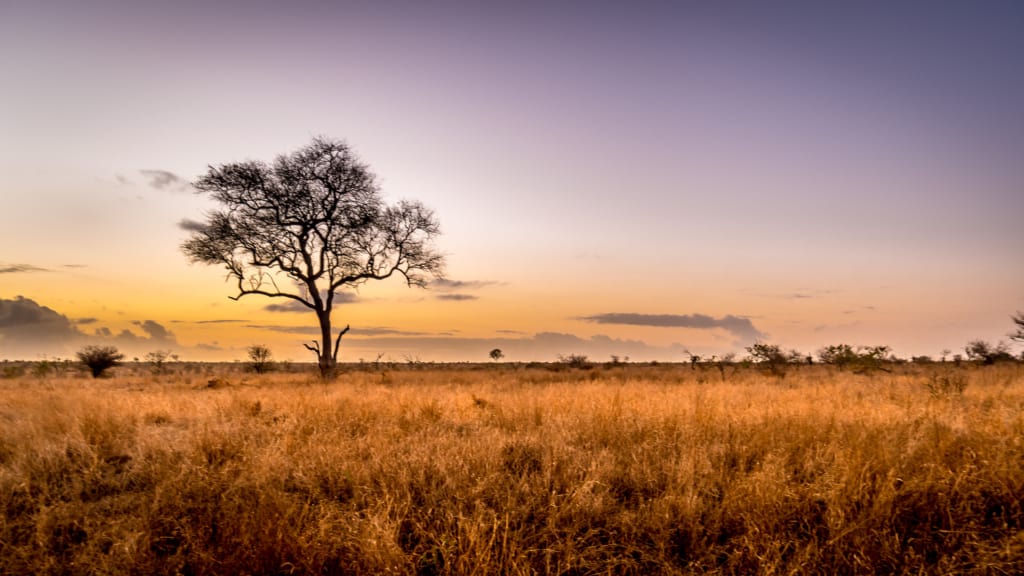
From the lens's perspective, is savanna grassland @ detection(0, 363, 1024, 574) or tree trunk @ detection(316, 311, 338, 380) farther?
tree trunk @ detection(316, 311, 338, 380)

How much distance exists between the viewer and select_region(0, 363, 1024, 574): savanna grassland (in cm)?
419

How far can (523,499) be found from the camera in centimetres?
498

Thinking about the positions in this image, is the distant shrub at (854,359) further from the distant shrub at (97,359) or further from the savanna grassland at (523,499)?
the distant shrub at (97,359)

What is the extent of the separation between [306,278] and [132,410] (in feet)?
44.6

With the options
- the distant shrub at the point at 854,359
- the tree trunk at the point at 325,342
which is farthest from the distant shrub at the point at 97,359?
the distant shrub at the point at 854,359

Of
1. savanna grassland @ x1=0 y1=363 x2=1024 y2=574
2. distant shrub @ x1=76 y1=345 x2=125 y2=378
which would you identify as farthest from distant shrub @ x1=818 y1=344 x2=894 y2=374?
distant shrub @ x1=76 y1=345 x2=125 y2=378

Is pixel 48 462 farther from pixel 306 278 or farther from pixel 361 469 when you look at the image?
pixel 306 278

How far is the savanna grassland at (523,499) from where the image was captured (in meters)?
4.19

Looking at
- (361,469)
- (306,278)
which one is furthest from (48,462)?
(306,278)

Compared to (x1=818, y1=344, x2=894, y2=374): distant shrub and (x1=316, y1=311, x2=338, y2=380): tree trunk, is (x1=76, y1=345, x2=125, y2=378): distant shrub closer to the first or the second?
(x1=316, y1=311, x2=338, y2=380): tree trunk

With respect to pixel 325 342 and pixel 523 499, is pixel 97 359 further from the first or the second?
pixel 523 499

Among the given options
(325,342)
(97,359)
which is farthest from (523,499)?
(97,359)

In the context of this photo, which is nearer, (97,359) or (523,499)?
(523,499)

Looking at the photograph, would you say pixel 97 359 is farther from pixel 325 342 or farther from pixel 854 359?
pixel 854 359
